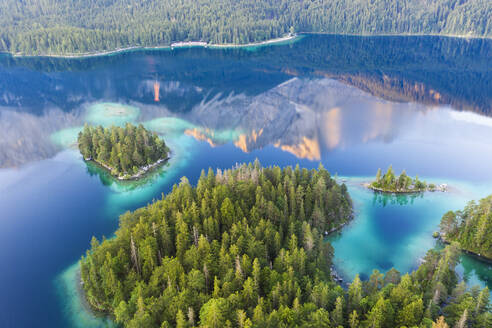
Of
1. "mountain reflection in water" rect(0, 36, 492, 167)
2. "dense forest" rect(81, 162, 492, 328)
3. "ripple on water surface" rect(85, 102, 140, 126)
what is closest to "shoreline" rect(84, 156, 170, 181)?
"mountain reflection in water" rect(0, 36, 492, 167)

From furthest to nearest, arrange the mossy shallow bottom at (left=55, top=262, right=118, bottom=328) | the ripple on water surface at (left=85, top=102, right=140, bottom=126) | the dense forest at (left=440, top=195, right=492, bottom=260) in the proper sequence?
the ripple on water surface at (left=85, top=102, right=140, bottom=126)
the dense forest at (left=440, top=195, right=492, bottom=260)
the mossy shallow bottom at (left=55, top=262, right=118, bottom=328)

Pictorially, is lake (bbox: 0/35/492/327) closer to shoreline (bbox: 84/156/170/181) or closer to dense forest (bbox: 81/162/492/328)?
shoreline (bbox: 84/156/170/181)

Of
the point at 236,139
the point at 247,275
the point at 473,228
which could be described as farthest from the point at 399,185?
the point at 236,139

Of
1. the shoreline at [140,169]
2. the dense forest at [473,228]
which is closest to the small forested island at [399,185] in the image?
the dense forest at [473,228]

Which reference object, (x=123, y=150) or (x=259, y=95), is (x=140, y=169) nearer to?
(x=123, y=150)

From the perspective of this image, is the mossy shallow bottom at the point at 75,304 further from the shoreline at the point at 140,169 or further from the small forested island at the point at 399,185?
the small forested island at the point at 399,185

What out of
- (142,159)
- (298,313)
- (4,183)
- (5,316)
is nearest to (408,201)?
(298,313)
